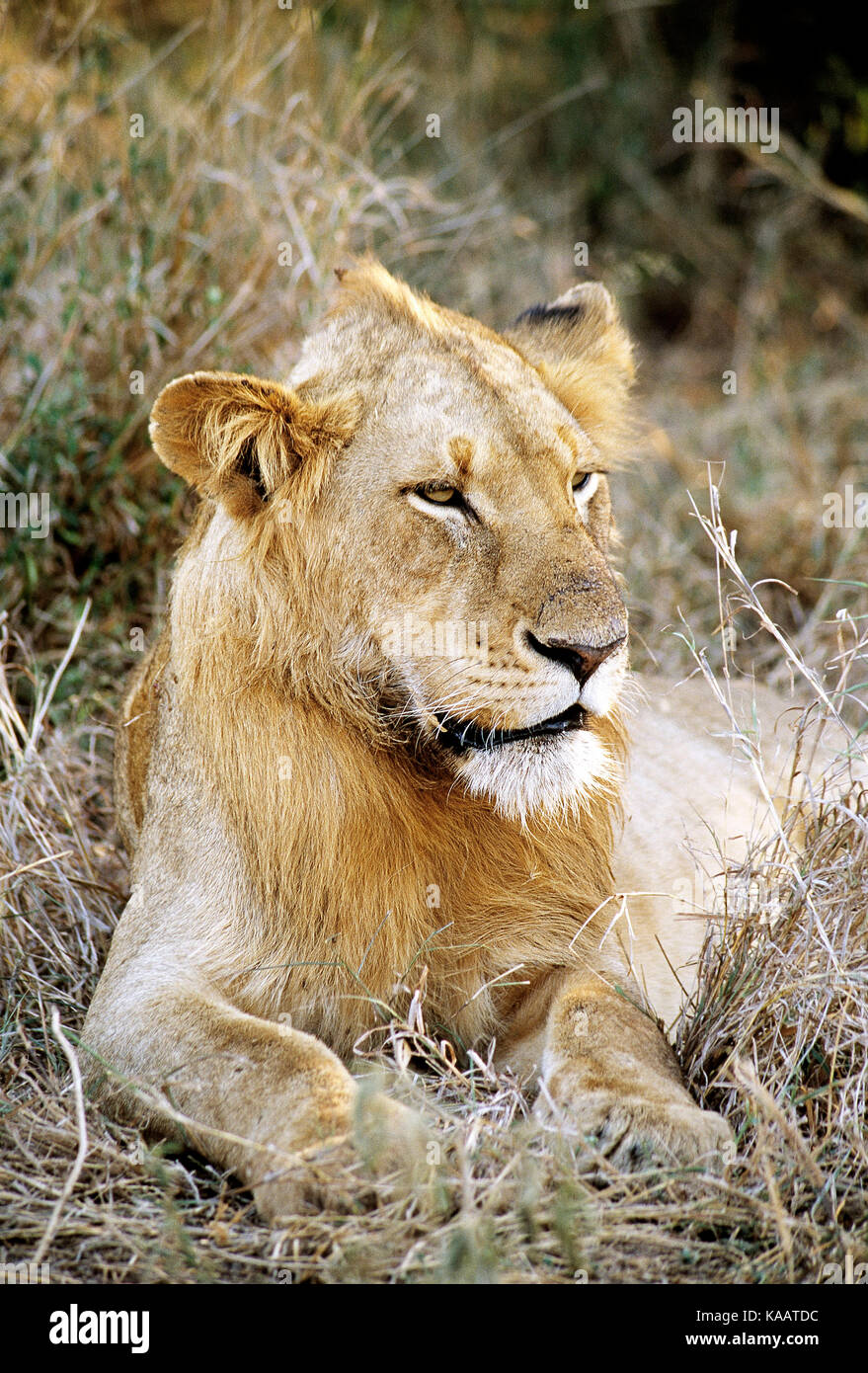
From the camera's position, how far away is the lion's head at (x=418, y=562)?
8.12ft

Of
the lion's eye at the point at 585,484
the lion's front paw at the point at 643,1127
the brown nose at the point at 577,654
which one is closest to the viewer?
the lion's front paw at the point at 643,1127

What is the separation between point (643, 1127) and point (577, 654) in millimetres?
782

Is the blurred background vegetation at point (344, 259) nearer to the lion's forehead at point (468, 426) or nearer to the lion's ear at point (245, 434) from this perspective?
the lion's forehead at point (468, 426)

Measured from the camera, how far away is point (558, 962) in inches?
110

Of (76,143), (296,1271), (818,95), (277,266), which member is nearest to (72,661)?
(277,266)

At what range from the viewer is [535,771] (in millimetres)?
2543

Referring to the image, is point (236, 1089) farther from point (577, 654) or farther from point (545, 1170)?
point (577, 654)

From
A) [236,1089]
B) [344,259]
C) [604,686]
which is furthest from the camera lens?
[344,259]

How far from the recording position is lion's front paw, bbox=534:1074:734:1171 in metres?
2.27

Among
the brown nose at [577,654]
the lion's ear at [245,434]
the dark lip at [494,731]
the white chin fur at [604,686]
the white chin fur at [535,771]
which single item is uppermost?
the lion's ear at [245,434]

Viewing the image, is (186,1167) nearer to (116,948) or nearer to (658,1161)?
(116,948)

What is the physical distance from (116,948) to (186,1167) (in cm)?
54

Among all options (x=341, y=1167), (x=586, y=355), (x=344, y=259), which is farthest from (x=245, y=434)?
(x=344, y=259)

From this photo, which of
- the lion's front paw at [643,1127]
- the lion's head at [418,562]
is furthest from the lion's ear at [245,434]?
the lion's front paw at [643,1127]
